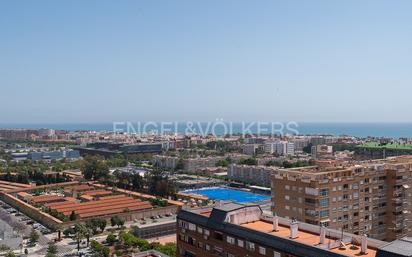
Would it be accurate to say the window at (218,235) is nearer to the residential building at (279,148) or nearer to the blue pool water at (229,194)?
the blue pool water at (229,194)

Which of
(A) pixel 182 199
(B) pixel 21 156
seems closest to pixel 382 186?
(A) pixel 182 199

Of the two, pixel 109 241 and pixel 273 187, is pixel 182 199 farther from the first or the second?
pixel 273 187

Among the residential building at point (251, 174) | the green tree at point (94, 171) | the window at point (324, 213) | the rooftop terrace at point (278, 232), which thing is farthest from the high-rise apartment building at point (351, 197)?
the green tree at point (94, 171)

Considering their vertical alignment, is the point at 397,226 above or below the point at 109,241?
above

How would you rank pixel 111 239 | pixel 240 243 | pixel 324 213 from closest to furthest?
1. pixel 240 243
2. pixel 324 213
3. pixel 111 239

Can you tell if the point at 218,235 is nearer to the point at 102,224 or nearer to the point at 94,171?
the point at 102,224

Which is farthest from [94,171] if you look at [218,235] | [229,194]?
[218,235]
